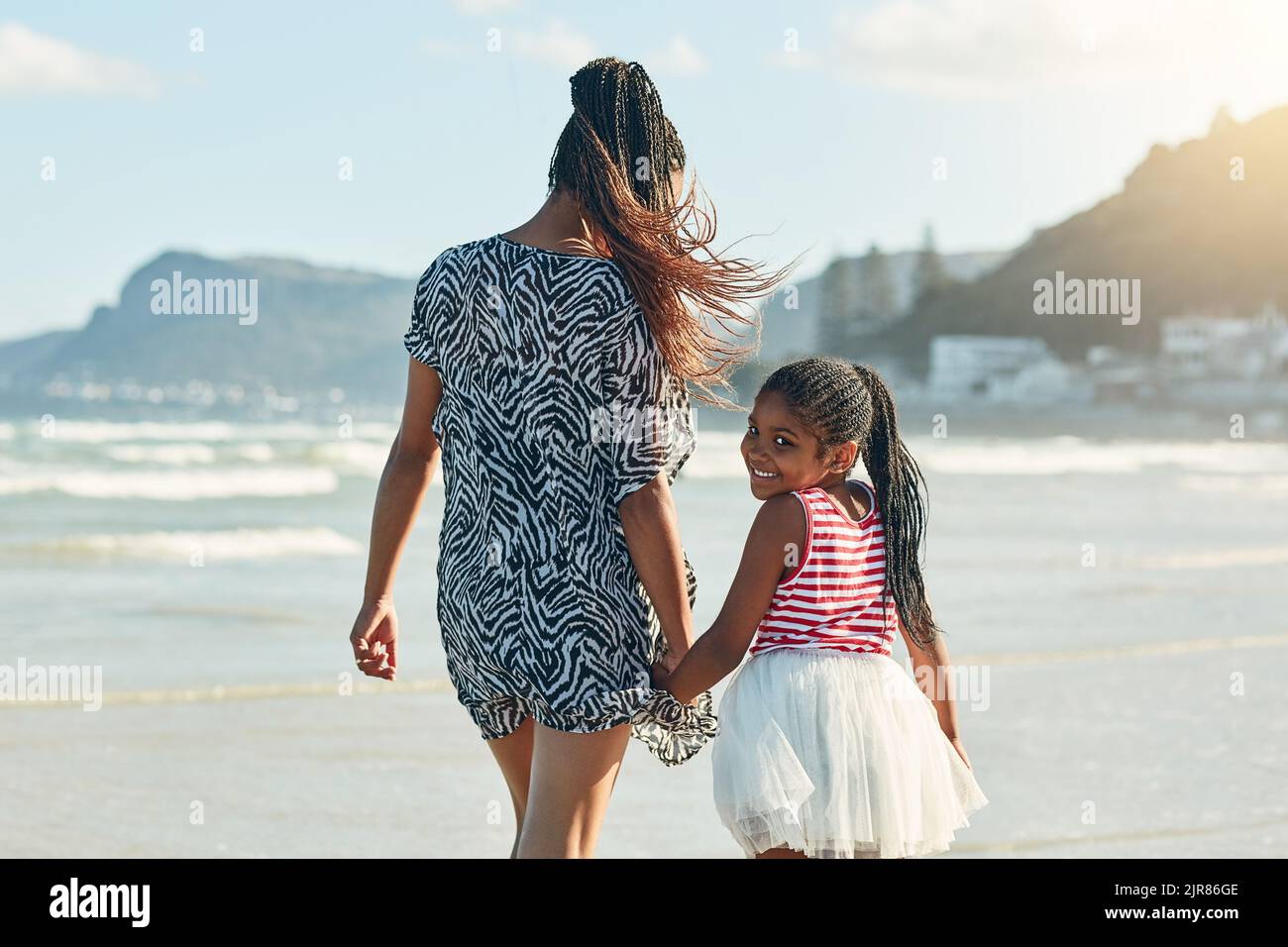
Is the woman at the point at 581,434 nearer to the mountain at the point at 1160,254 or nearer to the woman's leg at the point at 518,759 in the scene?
the woman's leg at the point at 518,759

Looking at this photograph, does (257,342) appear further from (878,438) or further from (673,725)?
(673,725)

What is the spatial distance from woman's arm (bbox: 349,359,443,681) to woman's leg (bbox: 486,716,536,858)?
0.30 m

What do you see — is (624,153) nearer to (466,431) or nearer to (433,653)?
(466,431)

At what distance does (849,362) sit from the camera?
2377 millimetres

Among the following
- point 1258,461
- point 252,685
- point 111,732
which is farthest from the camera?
point 1258,461

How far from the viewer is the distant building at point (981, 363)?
7769 centimetres

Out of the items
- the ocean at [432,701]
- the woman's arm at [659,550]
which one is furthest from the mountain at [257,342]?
the woman's arm at [659,550]

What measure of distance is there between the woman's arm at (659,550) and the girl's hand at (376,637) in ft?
1.57

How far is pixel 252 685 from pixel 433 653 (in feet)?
3.36

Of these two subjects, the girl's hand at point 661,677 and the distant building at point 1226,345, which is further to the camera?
the distant building at point 1226,345

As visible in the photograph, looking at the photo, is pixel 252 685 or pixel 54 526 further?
pixel 54 526

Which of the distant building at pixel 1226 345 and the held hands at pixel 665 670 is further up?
the distant building at pixel 1226 345

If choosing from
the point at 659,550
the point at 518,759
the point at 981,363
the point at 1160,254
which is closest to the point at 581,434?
the point at 659,550
